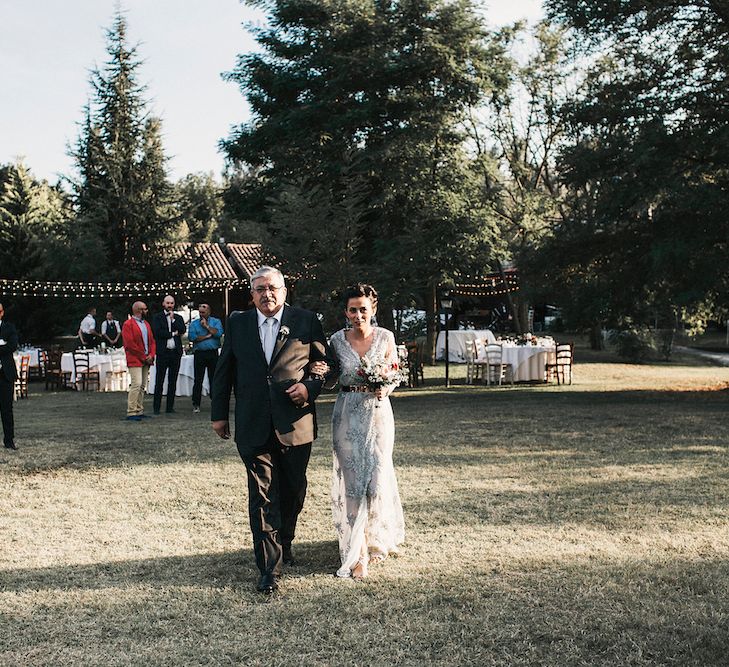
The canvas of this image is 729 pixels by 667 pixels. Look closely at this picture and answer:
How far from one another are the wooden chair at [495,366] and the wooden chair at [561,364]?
1.01 m

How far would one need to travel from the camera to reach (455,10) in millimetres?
26109

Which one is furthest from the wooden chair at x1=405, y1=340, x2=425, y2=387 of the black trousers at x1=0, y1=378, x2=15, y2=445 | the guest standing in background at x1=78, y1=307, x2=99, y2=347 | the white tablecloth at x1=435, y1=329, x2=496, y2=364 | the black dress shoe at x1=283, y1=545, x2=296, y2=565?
the black dress shoe at x1=283, y1=545, x2=296, y2=565

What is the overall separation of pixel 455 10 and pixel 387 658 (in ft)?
81.0

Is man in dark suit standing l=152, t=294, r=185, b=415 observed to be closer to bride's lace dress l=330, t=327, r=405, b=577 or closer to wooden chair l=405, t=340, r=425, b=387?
wooden chair l=405, t=340, r=425, b=387

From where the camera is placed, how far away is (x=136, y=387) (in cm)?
1448

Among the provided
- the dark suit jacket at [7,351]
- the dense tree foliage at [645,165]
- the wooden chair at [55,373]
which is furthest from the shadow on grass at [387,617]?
the wooden chair at [55,373]

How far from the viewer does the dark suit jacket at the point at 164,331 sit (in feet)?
49.9

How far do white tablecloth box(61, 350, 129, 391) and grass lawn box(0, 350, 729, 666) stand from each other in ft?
32.7

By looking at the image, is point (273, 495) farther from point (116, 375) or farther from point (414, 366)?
point (116, 375)

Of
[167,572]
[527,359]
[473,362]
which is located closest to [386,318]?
[473,362]

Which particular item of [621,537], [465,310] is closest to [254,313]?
[621,537]

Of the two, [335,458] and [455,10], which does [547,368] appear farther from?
[335,458]

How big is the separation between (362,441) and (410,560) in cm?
90

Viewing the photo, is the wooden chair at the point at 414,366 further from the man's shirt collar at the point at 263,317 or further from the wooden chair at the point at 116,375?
the man's shirt collar at the point at 263,317
